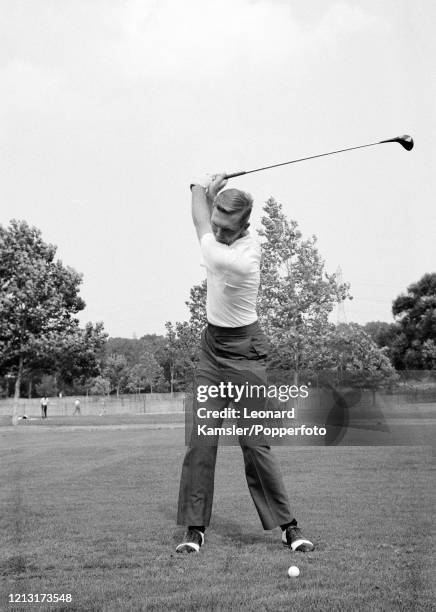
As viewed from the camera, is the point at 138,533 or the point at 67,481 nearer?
the point at 138,533

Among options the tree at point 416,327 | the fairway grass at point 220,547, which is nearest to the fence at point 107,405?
the tree at point 416,327

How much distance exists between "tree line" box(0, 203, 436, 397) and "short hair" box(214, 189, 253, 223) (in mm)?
11576

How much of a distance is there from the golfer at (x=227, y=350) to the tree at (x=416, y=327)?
192ft

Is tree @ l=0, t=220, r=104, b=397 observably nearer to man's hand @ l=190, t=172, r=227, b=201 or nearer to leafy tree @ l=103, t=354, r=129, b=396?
man's hand @ l=190, t=172, r=227, b=201

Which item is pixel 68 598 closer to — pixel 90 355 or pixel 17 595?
pixel 17 595

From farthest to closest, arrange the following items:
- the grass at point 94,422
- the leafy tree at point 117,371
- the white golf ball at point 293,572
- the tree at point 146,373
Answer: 1. the leafy tree at point 117,371
2. the tree at point 146,373
3. the grass at point 94,422
4. the white golf ball at point 293,572

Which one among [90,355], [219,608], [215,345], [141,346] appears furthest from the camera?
[141,346]

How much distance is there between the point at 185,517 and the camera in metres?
5.58

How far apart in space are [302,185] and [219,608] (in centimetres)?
834

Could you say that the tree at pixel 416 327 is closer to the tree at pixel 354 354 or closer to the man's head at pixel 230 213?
the tree at pixel 354 354

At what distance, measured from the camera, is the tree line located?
98.7ft

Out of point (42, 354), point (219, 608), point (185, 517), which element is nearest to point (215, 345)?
point (185, 517)

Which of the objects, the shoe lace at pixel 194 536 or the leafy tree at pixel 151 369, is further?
the leafy tree at pixel 151 369

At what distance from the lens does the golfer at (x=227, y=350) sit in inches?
213
